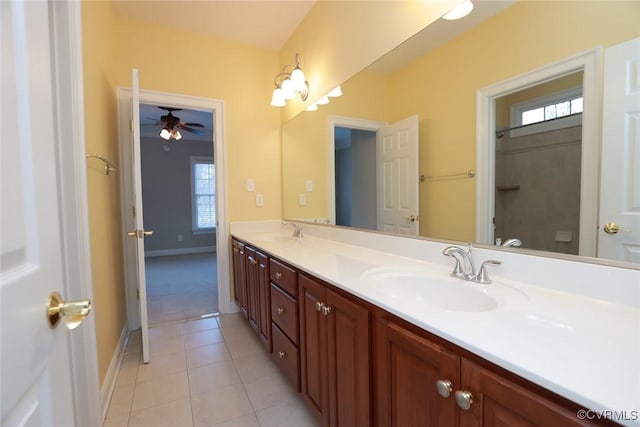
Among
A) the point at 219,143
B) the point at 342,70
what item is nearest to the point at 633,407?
the point at 342,70

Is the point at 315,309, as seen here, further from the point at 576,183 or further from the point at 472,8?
the point at 472,8

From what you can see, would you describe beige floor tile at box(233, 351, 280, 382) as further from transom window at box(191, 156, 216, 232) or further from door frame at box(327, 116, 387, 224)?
transom window at box(191, 156, 216, 232)

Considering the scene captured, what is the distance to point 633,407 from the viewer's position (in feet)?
1.41

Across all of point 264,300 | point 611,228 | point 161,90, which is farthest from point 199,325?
point 611,228

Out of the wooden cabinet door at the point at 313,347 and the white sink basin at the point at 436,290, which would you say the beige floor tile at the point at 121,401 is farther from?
the white sink basin at the point at 436,290

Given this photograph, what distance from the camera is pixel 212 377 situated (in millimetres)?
1858

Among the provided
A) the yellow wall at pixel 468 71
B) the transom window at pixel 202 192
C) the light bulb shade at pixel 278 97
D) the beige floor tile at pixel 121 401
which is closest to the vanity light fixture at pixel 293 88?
the light bulb shade at pixel 278 97

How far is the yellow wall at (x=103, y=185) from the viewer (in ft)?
5.12

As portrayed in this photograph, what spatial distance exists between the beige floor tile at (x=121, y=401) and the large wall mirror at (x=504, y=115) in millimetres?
1756

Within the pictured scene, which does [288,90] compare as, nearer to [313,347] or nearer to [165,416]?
[313,347]

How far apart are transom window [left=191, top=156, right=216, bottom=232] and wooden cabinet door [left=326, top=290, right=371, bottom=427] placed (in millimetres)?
5685

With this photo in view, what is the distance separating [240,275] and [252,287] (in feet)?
1.38

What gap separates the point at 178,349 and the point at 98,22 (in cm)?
231

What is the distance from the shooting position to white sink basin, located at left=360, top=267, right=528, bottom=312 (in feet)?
3.11
